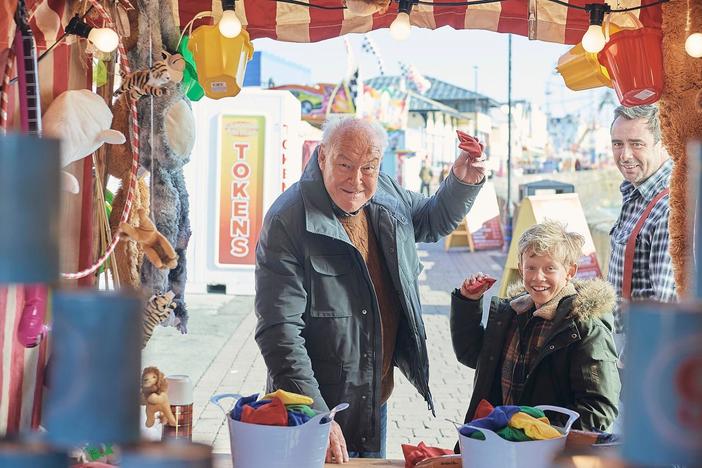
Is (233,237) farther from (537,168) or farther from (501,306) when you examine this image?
(537,168)

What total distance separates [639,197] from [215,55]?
180cm

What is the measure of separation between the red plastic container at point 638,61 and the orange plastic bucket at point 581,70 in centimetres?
22

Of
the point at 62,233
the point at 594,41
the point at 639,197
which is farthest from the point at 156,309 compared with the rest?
the point at 639,197

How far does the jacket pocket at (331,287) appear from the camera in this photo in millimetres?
2746

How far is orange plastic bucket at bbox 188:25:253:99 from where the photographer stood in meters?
2.70

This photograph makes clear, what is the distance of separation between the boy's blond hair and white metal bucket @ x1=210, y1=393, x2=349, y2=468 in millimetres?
1117

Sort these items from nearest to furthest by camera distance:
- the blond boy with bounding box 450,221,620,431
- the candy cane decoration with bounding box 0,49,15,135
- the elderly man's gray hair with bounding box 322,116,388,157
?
the candy cane decoration with bounding box 0,49,15,135, the blond boy with bounding box 450,221,620,431, the elderly man's gray hair with bounding box 322,116,388,157

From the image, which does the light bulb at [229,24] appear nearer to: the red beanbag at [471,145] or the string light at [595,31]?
the red beanbag at [471,145]

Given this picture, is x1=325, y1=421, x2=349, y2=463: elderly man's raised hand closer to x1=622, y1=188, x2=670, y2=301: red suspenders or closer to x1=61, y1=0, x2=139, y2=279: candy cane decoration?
x1=61, y1=0, x2=139, y2=279: candy cane decoration

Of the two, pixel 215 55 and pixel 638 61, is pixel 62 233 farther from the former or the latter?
pixel 638 61

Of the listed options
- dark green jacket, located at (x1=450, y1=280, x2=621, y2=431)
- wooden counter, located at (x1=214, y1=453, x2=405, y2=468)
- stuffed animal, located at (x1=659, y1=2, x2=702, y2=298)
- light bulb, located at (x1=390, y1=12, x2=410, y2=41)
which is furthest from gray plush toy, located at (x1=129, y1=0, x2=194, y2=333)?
stuffed animal, located at (x1=659, y1=2, x2=702, y2=298)

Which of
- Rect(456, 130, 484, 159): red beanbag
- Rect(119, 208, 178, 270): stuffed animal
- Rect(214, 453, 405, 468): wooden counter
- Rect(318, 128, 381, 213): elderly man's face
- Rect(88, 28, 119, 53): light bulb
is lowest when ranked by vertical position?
Rect(214, 453, 405, 468): wooden counter

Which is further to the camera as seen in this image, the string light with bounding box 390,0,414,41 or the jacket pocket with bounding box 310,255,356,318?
the jacket pocket with bounding box 310,255,356,318

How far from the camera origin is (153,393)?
1966mm
